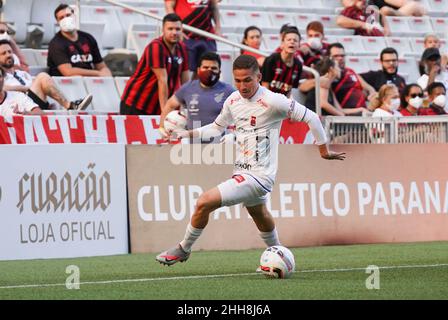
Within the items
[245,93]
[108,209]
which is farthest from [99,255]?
[245,93]

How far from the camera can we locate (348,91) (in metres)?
18.5

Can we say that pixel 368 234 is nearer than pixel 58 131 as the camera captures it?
No

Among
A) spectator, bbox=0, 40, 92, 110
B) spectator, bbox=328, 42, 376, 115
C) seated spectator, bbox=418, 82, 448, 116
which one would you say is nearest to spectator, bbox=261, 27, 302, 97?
spectator, bbox=328, 42, 376, 115

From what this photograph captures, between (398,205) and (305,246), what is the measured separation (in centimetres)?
160

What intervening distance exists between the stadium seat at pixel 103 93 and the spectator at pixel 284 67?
2148 mm

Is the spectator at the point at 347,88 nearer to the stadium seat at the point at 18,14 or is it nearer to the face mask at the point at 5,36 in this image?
the stadium seat at the point at 18,14

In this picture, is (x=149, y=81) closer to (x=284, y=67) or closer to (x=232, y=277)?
(x=284, y=67)

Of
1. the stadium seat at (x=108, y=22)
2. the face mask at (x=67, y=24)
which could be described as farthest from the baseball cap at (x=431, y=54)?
the face mask at (x=67, y=24)

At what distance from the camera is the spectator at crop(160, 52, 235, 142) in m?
14.5

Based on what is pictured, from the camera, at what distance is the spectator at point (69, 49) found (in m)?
16.6

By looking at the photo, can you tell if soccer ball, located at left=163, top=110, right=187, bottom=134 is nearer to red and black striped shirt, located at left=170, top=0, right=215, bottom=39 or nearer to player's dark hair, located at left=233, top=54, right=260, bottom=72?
player's dark hair, located at left=233, top=54, right=260, bottom=72
